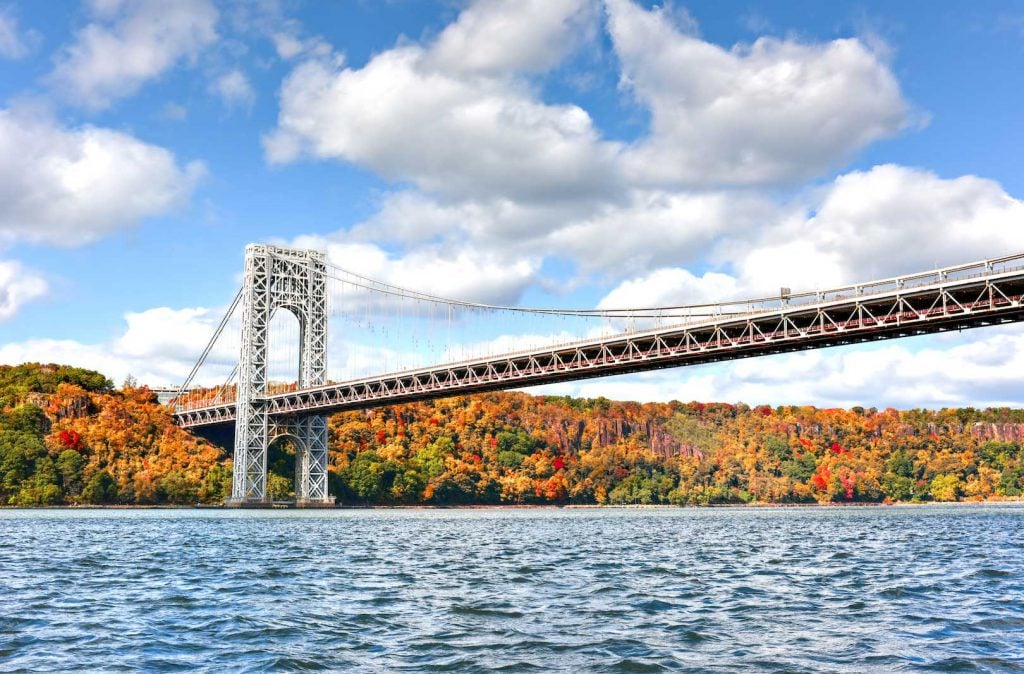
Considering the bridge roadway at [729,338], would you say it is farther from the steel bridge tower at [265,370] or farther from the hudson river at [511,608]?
the hudson river at [511,608]

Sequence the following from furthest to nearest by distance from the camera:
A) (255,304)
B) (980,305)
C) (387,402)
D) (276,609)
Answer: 1. (255,304)
2. (387,402)
3. (980,305)
4. (276,609)

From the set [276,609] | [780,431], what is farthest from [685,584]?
[780,431]

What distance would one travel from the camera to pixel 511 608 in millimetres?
18375

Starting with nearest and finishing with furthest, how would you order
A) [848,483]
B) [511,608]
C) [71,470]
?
[511,608], [71,470], [848,483]

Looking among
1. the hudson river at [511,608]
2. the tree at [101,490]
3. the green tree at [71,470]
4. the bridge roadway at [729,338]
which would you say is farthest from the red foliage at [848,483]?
the hudson river at [511,608]

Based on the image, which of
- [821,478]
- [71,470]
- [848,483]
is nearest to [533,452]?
[821,478]

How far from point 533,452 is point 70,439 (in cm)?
5676

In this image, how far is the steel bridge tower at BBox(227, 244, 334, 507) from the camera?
92750mm

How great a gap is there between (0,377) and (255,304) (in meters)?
27.9

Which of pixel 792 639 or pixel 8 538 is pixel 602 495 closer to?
pixel 8 538

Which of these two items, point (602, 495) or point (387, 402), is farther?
point (602, 495)

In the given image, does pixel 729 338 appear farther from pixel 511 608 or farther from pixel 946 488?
pixel 946 488

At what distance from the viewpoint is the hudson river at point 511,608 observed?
541 inches

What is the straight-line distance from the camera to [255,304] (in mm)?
94250
